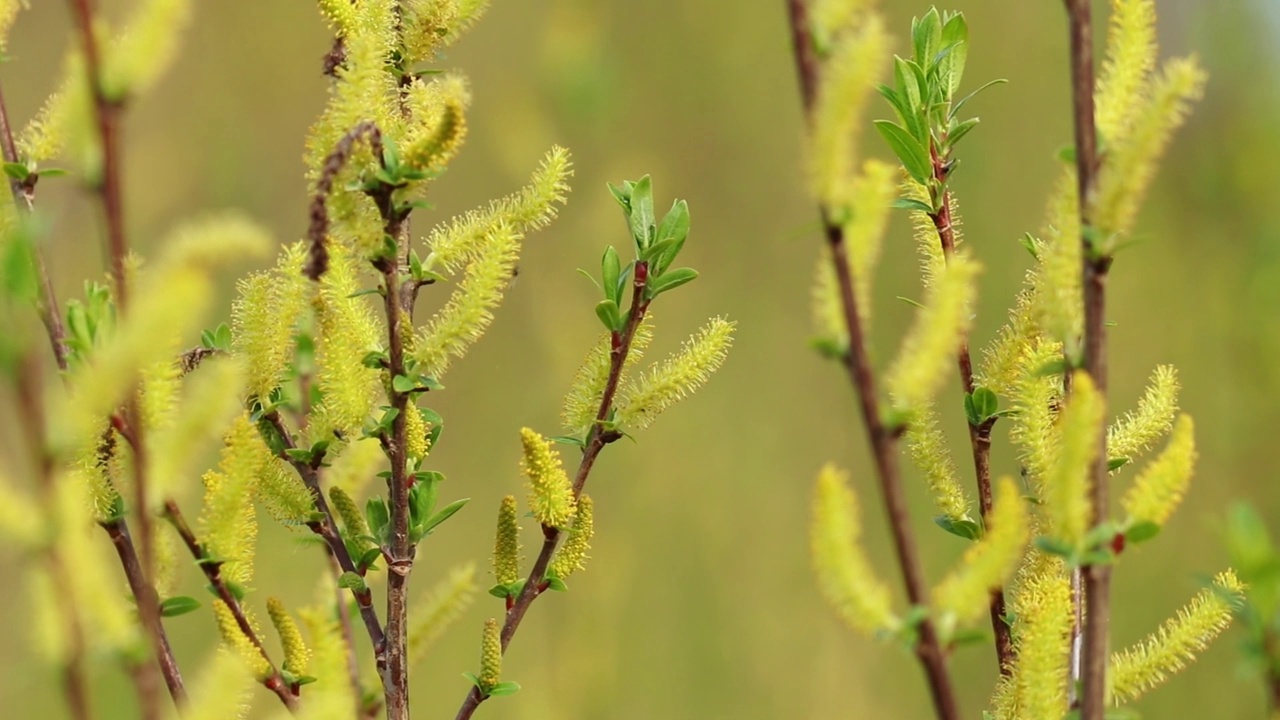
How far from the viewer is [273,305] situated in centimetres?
66

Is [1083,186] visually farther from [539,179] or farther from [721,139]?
[721,139]

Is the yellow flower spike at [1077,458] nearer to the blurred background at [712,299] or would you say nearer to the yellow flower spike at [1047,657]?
the yellow flower spike at [1047,657]

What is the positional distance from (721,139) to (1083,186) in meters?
3.67

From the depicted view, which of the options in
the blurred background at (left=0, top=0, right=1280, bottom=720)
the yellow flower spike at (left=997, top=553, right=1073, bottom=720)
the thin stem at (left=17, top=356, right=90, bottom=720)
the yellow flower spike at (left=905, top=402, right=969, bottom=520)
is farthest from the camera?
the blurred background at (left=0, top=0, right=1280, bottom=720)

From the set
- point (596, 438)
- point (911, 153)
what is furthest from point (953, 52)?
point (596, 438)

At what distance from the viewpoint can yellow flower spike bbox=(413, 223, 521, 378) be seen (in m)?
0.63

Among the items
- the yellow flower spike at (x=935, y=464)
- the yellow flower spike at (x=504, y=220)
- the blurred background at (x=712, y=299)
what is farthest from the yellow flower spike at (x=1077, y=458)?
the blurred background at (x=712, y=299)

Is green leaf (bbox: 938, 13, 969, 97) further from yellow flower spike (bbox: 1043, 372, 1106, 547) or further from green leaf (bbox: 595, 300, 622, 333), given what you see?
yellow flower spike (bbox: 1043, 372, 1106, 547)

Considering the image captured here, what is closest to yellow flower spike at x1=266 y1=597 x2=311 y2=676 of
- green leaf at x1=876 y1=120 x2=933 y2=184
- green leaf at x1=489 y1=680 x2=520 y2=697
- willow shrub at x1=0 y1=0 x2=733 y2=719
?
willow shrub at x1=0 y1=0 x2=733 y2=719

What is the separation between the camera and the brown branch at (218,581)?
59cm

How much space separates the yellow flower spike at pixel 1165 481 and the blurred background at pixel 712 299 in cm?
168

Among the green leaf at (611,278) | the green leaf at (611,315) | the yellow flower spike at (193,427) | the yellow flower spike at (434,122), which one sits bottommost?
the yellow flower spike at (193,427)

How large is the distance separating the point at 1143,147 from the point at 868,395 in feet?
0.47

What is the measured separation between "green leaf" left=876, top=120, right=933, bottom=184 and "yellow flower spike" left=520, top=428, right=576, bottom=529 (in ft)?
0.90
